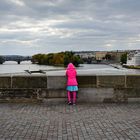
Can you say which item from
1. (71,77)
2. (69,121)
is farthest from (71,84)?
(69,121)

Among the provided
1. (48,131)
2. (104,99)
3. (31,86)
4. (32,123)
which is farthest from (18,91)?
(48,131)

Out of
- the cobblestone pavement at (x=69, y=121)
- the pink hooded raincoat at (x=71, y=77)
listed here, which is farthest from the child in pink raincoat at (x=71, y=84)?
the cobblestone pavement at (x=69, y=121)

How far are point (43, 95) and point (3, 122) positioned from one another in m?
3.16

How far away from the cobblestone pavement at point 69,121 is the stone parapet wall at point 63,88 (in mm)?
425

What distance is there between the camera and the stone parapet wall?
10609 millimetres

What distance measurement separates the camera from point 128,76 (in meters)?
10.7

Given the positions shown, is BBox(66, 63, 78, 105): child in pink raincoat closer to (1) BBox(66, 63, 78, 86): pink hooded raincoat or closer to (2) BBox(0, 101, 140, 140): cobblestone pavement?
(1) BBox(66, 63, 78, 86): pink hooded raincoat

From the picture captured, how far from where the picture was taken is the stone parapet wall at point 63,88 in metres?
10.6

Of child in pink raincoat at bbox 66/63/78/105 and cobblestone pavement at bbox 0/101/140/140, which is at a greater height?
child in pink raincoat at bbox 66/63/78/105

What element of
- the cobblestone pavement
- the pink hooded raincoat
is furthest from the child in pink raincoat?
the cobblestone pavement

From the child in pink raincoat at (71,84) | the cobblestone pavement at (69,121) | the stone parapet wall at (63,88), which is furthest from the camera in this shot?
the stone parapet wall at (63,88)

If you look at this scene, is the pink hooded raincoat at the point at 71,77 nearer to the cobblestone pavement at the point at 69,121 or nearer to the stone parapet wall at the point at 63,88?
the stone parapet wall at the point at 63,88

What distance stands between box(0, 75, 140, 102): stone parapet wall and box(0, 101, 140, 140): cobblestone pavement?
1.39 feet

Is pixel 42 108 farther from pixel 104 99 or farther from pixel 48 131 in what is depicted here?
pixel 48 131
